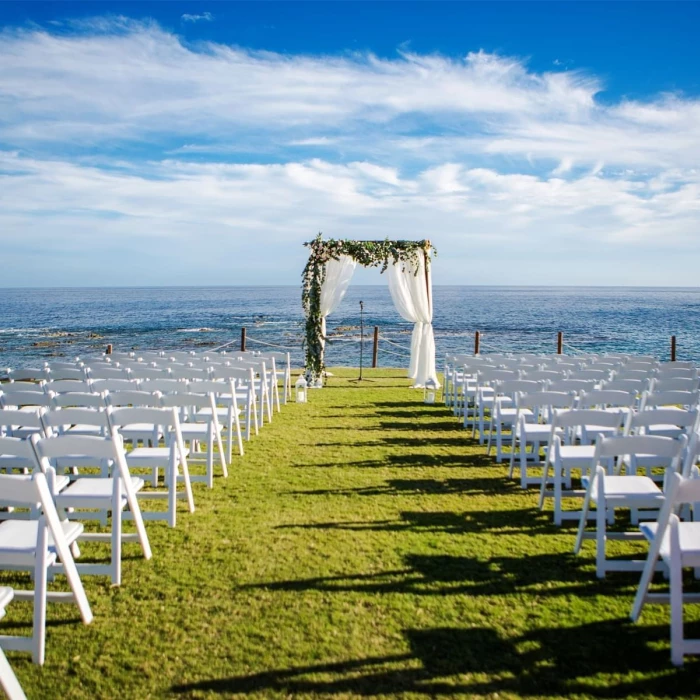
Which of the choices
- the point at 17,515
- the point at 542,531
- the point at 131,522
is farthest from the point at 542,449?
the point at 17,515

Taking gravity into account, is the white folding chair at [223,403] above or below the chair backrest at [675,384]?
below

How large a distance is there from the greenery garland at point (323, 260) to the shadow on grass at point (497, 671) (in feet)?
30.6

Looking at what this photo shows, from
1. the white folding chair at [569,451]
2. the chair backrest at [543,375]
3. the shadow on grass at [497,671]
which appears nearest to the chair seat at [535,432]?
the white folding chair at [569,451]

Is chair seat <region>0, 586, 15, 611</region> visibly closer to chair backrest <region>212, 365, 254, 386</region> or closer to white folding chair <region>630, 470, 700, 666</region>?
white folding chair <region>630, 470, 700, 666</region>

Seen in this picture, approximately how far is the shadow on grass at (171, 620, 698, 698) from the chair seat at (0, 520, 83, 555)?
0.96 metres

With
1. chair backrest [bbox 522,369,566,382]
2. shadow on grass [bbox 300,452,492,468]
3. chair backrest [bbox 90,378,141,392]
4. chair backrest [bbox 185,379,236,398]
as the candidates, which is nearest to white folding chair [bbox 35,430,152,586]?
chair backrest [bbox 185,379,236,398]

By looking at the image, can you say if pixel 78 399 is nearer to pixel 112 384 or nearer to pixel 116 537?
pixel 112 384

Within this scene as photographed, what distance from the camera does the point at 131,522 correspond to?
4707 mm

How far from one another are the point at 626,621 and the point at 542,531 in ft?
4.42

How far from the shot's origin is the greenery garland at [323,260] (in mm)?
11891

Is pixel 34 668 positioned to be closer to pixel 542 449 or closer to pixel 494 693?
pixel 494 693

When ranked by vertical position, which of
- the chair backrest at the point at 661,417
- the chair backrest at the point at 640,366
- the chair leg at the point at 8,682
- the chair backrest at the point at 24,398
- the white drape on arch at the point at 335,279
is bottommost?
the chair leg at the point at 8,682

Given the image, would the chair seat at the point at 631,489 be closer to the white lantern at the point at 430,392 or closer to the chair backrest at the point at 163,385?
the chair backrest at the point at 163,385

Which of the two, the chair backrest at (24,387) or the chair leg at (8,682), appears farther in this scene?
the chair backrest at (24,387)
